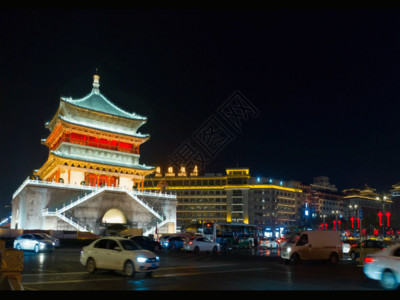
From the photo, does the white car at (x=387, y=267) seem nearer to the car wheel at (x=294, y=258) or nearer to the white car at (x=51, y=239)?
the car wheel at (x=294, y=258)

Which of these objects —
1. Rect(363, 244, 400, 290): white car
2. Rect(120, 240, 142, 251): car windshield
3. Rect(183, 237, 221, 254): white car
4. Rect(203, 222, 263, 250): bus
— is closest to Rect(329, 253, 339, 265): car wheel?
Rect(363, 244, 400, 290): white car

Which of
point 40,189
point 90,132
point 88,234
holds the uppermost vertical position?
point 90,132

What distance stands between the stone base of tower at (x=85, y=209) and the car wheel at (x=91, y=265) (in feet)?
101

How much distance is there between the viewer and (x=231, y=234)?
1807 inches

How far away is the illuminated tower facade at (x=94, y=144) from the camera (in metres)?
54.3

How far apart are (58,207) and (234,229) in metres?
20.5

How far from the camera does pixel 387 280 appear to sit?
12.2 meters

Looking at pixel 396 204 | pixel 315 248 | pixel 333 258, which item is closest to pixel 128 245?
pixel 315 248

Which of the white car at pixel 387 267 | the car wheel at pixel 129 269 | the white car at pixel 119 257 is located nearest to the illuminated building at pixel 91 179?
the white car at pixel 119 257

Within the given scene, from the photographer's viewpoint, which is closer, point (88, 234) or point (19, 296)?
point (19, 296)

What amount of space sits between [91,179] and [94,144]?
4.88 meters

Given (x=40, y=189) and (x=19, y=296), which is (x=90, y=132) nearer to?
(x=40, y=189)

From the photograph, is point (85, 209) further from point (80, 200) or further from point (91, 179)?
point (91, 179)

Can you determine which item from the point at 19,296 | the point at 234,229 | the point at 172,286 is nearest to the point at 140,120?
the point at 234,229
